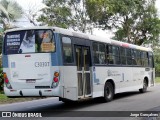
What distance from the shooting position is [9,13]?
2550cm

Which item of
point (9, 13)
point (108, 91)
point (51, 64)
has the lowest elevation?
point (108, 91)

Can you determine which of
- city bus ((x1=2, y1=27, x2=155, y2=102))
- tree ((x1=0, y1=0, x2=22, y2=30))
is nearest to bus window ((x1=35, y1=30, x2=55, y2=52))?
city bus ((x1=2, y1=27, x2=155, y2=102))

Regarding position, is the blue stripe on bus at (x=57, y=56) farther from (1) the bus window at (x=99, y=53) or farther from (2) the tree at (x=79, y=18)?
(2) the tree at (x=79, y=18)

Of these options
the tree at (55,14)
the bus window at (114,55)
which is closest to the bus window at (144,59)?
the bus window at (114,55)

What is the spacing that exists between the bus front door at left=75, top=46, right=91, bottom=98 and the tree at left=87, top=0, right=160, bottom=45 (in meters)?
16.0

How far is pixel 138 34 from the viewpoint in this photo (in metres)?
38.4

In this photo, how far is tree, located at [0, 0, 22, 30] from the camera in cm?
2499

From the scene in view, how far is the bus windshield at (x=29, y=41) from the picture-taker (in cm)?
1265

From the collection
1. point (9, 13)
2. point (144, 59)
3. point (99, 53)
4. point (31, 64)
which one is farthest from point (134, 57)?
point (9, 13)

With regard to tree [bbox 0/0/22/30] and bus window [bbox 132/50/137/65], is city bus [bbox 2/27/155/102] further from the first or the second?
tree [bbox 0/0/22/30]

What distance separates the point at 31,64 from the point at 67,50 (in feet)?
4.61

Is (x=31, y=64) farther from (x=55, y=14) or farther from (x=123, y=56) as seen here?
(x=55, y=14)

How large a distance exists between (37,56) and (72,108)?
8.96ft

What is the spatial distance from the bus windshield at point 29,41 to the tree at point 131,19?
17369mm
